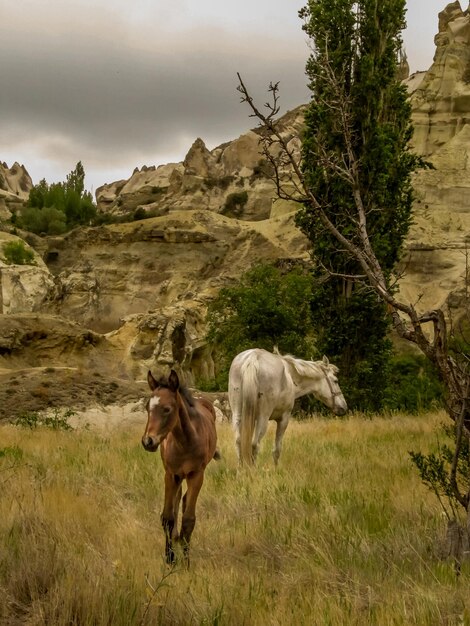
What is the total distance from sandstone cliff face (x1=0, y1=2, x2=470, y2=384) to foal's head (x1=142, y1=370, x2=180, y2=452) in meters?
19.7

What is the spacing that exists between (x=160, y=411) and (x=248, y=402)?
4878mm

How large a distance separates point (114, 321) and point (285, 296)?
32.2 metres

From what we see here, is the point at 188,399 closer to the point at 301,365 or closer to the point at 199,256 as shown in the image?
the point at 301,365

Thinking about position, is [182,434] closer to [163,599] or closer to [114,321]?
[163,599]

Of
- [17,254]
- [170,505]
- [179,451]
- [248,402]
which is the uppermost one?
[179,451]

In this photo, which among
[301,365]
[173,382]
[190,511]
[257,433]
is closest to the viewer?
[173,382]

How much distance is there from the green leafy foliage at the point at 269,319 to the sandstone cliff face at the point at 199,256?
414cm

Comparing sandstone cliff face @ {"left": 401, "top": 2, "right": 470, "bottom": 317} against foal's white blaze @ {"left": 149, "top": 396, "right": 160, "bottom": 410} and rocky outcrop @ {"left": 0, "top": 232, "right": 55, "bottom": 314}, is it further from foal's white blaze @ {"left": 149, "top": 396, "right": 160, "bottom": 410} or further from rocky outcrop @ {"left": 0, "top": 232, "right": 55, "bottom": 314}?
foal's white blaze @ {"left": 149, "top": 396, "right": 160, "bottom": 410}

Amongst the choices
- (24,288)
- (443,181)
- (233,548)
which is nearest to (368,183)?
(233,548)

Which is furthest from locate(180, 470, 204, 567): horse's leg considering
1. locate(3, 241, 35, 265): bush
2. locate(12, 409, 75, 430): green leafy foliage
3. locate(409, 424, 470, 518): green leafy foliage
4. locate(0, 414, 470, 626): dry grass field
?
locate(3, 241, 35, 265): bush

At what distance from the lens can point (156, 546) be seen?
551cm

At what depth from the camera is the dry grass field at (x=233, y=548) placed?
401cm

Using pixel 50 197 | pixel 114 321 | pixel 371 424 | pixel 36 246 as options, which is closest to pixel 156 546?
pixel 371 424

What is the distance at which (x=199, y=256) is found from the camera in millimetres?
56500
